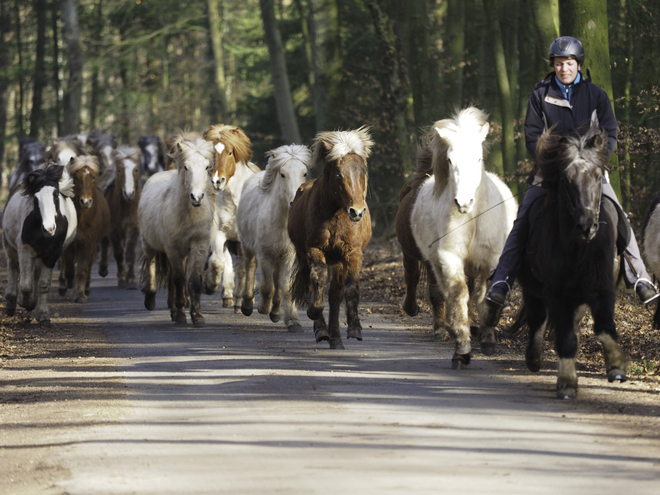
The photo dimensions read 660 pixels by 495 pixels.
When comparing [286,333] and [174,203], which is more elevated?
[174,203]

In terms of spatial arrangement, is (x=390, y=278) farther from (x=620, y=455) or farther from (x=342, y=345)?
(x=620, y=455)

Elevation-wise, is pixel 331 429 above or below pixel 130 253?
below

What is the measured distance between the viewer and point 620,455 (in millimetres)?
5781

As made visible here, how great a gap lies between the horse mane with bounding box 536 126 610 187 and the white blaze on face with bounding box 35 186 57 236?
783 cm

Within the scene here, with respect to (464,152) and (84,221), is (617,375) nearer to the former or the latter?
(464,152)

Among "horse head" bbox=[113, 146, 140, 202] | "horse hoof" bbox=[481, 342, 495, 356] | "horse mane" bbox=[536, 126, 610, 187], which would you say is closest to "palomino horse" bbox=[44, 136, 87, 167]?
"horse head" bbox=[113, 146, 140, 202]

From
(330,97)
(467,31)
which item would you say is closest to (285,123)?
(330,97)

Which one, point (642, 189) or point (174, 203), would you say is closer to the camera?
point (174, 203)

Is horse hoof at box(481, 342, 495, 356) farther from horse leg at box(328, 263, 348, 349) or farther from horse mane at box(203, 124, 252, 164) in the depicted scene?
horse mane at box(203, 124, 252, 164)

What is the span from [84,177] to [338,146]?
26.2 ft

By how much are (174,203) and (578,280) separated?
737cm

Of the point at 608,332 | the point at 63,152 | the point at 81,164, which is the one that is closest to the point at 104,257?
the point at 63,152

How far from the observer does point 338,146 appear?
9891 mm

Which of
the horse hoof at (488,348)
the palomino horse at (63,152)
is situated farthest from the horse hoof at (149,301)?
the horse hoof at (488,348)
